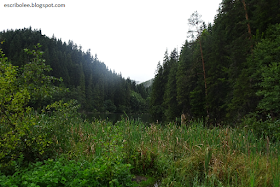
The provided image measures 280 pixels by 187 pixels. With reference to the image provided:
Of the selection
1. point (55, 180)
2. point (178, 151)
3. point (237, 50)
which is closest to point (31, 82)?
point (55, 180)

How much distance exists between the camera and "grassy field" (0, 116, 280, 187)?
2.84 m

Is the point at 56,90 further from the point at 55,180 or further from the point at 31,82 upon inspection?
the point at 55,180

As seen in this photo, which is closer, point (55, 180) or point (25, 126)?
point (55, 180)

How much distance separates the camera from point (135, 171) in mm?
3891

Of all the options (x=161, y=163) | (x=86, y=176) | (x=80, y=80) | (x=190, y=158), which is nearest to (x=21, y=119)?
(x=86, y=176)

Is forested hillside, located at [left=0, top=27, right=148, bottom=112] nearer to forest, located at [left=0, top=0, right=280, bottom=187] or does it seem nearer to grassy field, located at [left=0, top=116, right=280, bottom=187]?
forest, located at [left=0, top=0, right=280, bottom=187]

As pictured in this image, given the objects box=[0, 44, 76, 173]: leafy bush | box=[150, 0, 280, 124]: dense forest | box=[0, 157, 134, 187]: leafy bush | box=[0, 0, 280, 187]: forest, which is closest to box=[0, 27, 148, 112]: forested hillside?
box=[150, 0, 280, 124]: dense forest

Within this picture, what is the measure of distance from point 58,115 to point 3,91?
1.52 m

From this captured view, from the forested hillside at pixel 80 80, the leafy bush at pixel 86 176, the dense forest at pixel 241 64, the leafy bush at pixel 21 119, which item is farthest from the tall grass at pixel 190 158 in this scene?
the forested hillside at pixel 80 80

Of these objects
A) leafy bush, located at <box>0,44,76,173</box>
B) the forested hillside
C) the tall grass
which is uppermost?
the forested hillside

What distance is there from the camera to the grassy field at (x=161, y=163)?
2.84 meters

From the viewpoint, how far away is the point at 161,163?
3766 millimetres

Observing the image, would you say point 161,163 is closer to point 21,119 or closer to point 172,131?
point 172,131

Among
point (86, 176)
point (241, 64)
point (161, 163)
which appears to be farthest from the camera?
point (241, 64)
